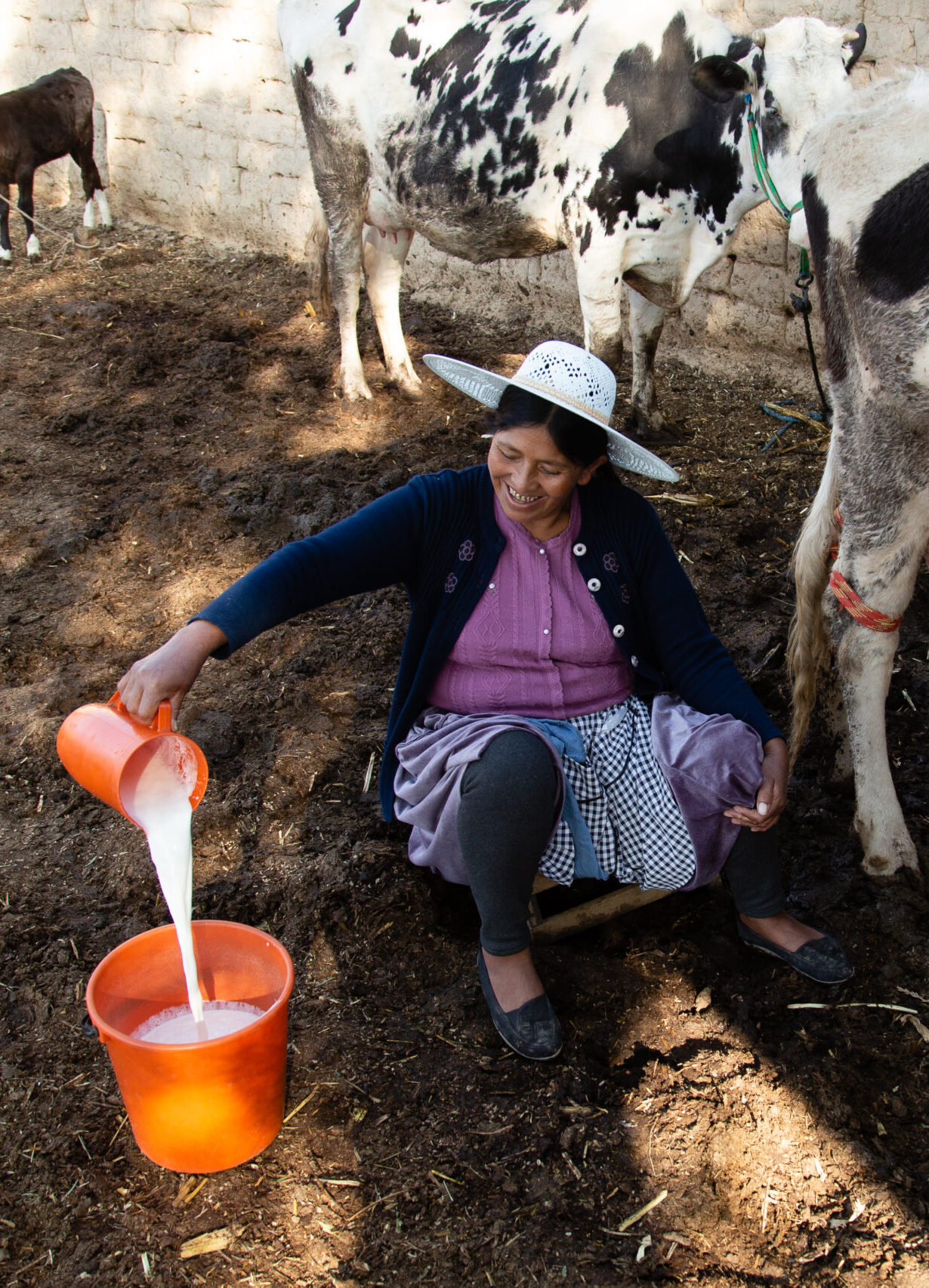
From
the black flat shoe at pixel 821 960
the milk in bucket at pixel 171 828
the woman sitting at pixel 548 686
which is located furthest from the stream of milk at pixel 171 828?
the black flat shoe at pixel 821 960

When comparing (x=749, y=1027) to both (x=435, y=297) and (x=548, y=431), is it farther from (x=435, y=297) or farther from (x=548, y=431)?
(x=435, y=297)

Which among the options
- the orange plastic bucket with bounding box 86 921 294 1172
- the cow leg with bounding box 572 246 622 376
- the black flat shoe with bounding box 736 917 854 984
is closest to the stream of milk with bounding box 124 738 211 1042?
the orange plastic bucket with bounding box 86 921 294 1172

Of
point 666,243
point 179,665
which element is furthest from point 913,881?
point 666,243

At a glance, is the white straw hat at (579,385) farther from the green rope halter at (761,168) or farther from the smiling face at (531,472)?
the green rope halter at (761,168)

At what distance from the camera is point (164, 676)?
5.91 ft

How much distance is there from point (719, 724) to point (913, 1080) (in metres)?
0.81

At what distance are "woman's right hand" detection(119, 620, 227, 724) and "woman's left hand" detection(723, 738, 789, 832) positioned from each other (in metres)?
1.09

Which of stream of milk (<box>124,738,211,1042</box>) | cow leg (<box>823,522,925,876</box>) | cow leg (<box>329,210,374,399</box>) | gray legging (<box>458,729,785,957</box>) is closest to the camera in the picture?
stream of milk (<box>124,738,211,1042</box>)

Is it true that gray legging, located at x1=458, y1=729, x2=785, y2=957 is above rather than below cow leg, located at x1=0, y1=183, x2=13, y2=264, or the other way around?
below

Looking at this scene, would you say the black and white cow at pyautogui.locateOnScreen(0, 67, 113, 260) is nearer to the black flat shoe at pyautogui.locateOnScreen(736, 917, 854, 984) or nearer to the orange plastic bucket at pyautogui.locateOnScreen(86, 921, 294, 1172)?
the orange plastic bucket at pyautogui.locateOnScreen(86, 921, 294, 1172)

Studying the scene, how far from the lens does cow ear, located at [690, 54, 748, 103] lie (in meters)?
3.85

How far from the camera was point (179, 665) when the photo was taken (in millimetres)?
1828

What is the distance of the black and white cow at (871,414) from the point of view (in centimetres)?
232

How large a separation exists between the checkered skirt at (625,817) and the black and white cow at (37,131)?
7215 mm
